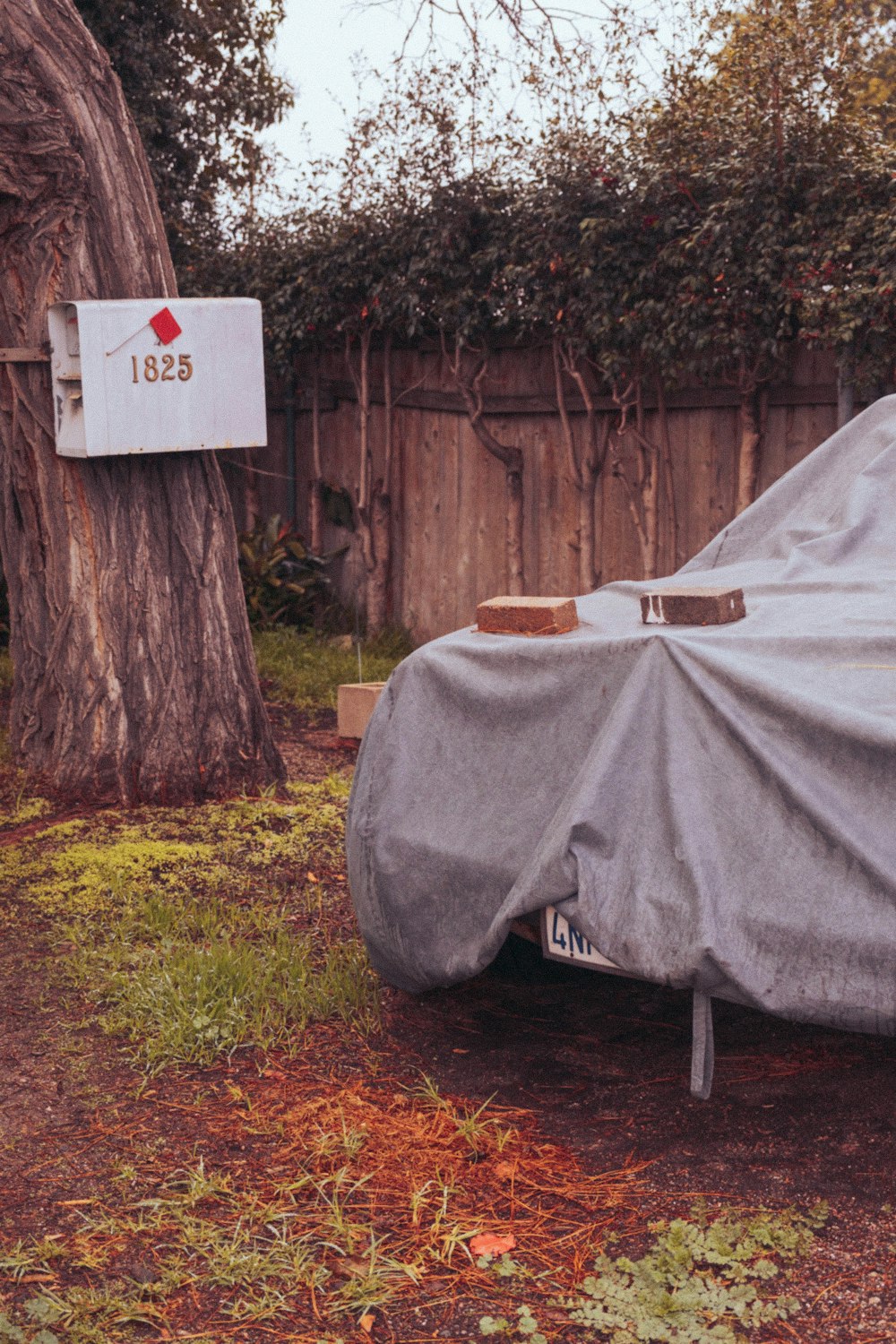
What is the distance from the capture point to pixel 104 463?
5629mm

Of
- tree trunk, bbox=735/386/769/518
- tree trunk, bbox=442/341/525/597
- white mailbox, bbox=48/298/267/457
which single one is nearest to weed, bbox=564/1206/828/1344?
white mailbox, bbox=48/298/267/457

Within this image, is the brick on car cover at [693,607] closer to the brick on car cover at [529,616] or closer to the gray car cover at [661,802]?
the gray car cover at [661,802]

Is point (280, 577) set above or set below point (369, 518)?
below

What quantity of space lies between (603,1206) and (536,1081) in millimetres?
601

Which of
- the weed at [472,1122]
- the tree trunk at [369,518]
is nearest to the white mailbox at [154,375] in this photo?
the weed at [472,1122]

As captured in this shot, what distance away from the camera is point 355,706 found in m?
6.64

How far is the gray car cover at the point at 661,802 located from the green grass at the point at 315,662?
455cm

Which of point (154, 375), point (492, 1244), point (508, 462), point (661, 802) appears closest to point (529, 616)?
point (661, 802)

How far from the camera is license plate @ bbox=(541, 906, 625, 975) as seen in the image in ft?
9.23

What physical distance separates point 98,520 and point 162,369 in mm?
675

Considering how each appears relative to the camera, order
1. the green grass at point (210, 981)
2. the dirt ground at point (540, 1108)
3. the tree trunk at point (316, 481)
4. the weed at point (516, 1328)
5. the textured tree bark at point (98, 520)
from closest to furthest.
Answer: the weed at point (516, 1328)
the dirt ground at point (540, 1108)
the green grass at point (210, 981)
the textured tree bark at point (98, 520)
the tree trunk at point (316, 481)

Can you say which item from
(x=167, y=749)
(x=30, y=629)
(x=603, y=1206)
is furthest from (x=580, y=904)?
(x=30, y=629)

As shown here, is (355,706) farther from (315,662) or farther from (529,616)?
(529,616)

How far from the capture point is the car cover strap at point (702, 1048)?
2678 millimetres
